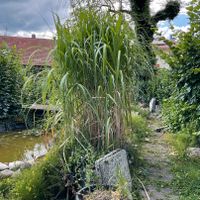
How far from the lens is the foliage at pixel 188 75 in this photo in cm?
428

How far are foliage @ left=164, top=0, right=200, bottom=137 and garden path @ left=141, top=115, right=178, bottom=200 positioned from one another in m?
Answer: 0.47

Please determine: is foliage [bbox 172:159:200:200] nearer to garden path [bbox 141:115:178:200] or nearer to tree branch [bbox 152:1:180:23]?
garden path [bbox 141:115:178:200]

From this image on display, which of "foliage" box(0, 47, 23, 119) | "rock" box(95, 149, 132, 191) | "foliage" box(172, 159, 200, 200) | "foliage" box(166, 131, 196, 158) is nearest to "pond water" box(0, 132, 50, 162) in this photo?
"foliage" box(0, 47, 23, 119)

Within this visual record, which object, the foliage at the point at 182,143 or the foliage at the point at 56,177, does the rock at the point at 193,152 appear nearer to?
the foliage at the point at 182,143

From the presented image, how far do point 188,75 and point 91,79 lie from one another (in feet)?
6.98

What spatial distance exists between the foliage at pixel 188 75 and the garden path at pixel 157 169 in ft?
1.55

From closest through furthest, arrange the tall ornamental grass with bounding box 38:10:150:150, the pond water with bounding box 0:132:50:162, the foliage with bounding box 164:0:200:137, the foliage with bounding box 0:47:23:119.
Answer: the tall ornamental grass with bounding box 38:10:150:150, the foliage with bounding box 164:0:200:137, the pond water with bounding box 0:132:50:162, the foliage with bounding box 0:47:23:119

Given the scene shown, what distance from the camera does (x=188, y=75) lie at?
4.52 m

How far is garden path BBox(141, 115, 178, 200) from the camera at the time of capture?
2.73 m

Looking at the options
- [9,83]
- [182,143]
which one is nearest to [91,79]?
[182,143]

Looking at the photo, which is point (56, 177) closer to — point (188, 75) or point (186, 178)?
point (186, 178)

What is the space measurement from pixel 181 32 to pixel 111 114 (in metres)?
2.41

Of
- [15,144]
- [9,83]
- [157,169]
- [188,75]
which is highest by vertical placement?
[188,75]

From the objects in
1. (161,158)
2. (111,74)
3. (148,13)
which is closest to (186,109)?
(161,158)
